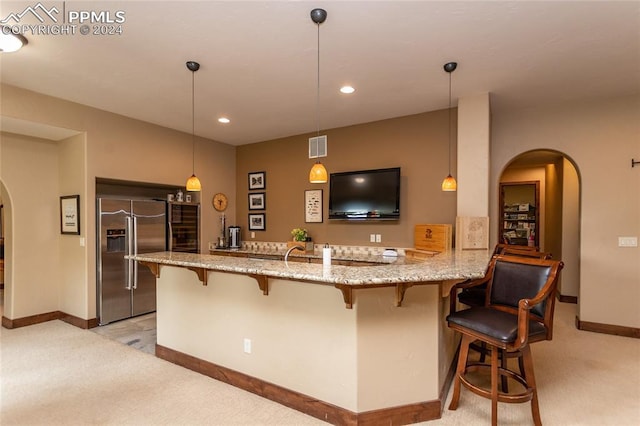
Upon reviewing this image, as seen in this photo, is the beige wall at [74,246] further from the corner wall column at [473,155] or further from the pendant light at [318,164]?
the corner wall column at [473,155]

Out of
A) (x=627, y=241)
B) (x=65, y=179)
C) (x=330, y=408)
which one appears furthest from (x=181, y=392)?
(x=627, y=241)

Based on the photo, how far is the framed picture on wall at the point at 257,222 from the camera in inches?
240

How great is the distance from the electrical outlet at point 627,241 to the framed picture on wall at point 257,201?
5133 millimetres

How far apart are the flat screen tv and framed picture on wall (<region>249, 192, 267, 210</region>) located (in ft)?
4.88

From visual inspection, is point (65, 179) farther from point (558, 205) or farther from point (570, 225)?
point (558, 205)

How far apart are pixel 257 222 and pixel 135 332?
2701mm

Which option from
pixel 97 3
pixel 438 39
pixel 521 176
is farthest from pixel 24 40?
pixel 521 176

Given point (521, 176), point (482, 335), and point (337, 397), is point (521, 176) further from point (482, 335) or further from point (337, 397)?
point (337, 397)

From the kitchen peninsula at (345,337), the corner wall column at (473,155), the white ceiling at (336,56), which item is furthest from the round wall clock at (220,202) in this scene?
the corner wall column at (473,155)

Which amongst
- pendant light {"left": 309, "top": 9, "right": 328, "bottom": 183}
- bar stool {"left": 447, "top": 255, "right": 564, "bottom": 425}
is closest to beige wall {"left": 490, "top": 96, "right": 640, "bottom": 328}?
bar stool {"left": 447, "top": 255, "right": 564, "bottom": 425}

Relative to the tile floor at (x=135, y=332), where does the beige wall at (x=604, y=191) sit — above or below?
above

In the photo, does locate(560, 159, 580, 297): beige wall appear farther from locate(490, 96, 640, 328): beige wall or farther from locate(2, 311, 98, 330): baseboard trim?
locate(2, 311, 98, 330): baseboard trim

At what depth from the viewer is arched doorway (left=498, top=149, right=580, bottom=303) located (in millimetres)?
5363

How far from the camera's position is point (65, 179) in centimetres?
454
